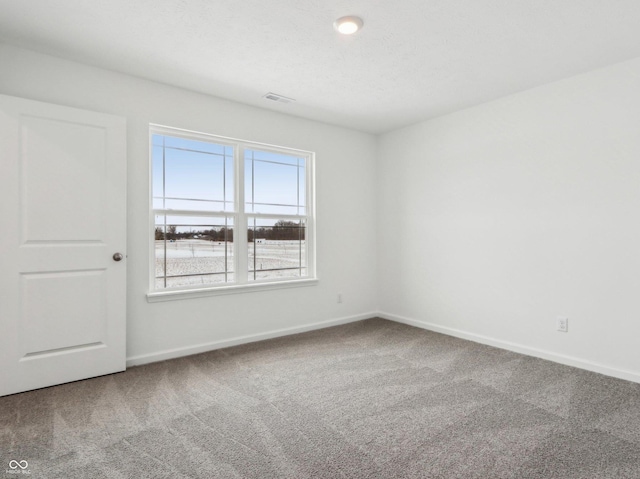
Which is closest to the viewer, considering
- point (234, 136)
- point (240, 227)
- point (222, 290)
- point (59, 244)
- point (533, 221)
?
point (59, 244)

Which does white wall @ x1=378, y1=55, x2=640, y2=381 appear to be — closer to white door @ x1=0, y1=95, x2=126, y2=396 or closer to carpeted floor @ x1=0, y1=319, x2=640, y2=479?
carpeted floor @ x1=0, y1=319, x2=640, y2=479

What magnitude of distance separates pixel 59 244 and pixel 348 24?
2646mm

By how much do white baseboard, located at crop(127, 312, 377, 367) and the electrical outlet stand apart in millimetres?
2279

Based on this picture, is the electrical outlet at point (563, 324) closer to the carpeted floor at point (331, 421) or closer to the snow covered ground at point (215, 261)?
the carpeted floor at point (331, 421)

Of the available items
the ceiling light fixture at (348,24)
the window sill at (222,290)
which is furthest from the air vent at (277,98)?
the window sill at (222,290)

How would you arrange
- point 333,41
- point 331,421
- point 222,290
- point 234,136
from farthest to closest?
1. point 234,136
2. point 222,290
3. point 333,41
4. point 331,421

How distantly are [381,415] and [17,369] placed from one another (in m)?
2.58

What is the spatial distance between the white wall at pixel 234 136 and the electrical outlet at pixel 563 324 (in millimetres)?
2270

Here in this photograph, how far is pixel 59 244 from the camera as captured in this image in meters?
2.72

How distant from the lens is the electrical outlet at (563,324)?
3.18 metres

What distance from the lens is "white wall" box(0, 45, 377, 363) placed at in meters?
2.91

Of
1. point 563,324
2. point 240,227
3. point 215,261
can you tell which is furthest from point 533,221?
point 215,261

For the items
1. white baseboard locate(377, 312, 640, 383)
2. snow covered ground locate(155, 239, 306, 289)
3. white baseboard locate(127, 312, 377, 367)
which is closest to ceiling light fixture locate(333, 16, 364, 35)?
snow covered ground locate(155, 239, 306, 289)

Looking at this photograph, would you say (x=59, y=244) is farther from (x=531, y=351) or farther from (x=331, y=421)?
(x=531, y=351)
